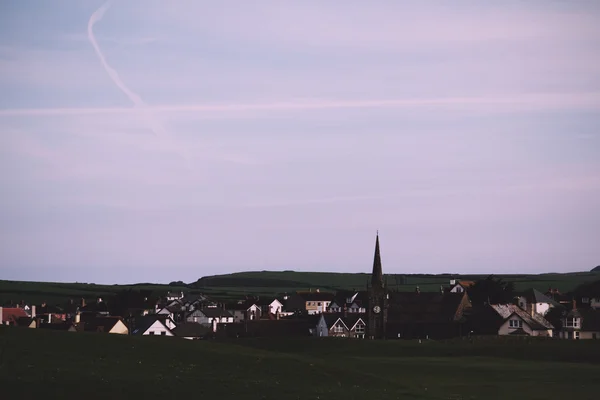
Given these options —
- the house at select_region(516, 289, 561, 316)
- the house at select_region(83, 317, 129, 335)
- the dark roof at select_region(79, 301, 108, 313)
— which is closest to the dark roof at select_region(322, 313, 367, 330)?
the house at select_region(516, 289, 561, 316)

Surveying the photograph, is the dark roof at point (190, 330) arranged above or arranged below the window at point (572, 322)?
below

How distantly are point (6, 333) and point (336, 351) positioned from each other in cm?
4749

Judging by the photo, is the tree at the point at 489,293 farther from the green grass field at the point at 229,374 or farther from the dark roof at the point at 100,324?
the green grass field at the point at 229,374

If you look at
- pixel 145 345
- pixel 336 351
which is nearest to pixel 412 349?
pixel 336 351

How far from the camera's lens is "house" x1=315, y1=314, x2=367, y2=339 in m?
151

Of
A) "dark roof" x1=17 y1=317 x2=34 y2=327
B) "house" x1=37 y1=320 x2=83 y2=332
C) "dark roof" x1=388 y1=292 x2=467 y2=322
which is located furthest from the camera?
"dark roof" x1=388 y1=292 x2=467 y2=322

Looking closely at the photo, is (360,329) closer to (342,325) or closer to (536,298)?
(342,325)

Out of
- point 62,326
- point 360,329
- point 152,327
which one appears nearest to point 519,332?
point 360,329

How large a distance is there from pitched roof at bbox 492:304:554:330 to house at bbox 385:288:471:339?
5770 mm

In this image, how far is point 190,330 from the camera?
459 feet

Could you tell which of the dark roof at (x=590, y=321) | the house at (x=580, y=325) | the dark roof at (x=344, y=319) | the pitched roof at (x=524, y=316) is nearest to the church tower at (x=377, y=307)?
the dark roof at (x=344, y=319)

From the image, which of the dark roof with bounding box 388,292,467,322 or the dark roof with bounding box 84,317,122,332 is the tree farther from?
the dark roof with bounding box 84,317,122,332

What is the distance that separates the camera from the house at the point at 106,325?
407 ft

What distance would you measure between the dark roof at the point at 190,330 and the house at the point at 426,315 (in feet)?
86.4
